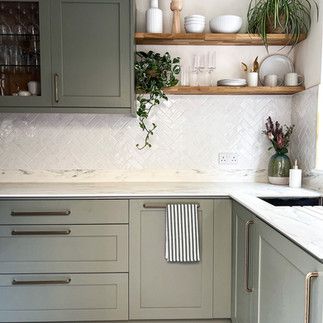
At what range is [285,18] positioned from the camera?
2162 mm

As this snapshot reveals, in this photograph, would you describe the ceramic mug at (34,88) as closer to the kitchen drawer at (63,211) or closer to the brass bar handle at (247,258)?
the kitchen drawer at (63,211)

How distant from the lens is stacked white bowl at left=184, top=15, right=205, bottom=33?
219cm

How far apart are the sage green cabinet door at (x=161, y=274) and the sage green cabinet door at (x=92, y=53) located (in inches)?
29.1

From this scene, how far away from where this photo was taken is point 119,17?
6.61 feet

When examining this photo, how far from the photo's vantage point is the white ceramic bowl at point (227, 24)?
2.19 metres

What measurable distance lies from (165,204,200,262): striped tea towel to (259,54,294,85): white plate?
122cm

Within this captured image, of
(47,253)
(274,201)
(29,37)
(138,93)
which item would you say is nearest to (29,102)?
(29,37)

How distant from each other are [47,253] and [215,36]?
1748mm

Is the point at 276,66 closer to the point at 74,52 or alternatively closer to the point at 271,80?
the point at 271,80

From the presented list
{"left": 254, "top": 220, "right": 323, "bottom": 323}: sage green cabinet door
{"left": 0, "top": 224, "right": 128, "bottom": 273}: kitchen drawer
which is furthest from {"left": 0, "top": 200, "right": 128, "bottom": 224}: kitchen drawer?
{"left": 254, "top": 220, "right": 323, "bottom": 323}: sage green cabinet door

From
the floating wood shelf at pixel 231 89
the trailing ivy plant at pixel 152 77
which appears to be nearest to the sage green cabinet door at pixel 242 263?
the floating wood shelf at pixel 231 89

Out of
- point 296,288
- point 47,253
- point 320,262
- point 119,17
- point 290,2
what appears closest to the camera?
point 320,262

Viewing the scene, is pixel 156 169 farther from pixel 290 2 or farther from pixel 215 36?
pixel 290 2

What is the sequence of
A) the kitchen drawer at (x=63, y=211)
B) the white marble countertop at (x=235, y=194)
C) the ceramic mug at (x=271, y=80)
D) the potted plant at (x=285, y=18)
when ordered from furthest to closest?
the ceramic mug at (x=271, y=80), the potted plant at (x=285, y=18), the kitchen drawer at (x=63, y=211), the white marble countertop at (x=235, y=194)
